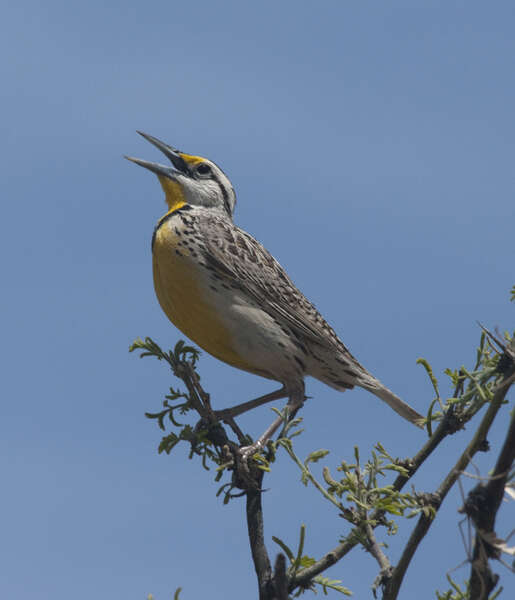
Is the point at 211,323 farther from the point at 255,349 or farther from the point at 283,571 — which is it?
the point at 283,571

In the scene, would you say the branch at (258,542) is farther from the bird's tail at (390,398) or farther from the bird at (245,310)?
the bird's tail at (390,398)

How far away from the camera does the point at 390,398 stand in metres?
5.26

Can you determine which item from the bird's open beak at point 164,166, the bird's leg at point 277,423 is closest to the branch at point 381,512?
the bird's leg at point 277,423

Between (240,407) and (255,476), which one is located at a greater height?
(240,407)

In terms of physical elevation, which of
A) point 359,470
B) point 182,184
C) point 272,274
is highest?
point 182,184

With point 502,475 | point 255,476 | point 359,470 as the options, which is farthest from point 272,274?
point 502,475

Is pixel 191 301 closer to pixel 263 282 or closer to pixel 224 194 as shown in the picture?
pixel 263 282

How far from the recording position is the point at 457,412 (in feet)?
8.80

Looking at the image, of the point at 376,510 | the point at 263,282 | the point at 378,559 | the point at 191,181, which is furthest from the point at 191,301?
the point at 378,559

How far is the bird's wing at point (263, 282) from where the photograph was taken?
514 cm

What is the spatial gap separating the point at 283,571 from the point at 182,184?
4.16 m

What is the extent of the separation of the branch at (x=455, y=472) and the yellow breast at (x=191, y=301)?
2.67 metres

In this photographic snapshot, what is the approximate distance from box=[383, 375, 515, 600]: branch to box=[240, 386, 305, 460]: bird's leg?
1234mm

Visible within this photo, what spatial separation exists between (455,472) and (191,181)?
4593 mm
